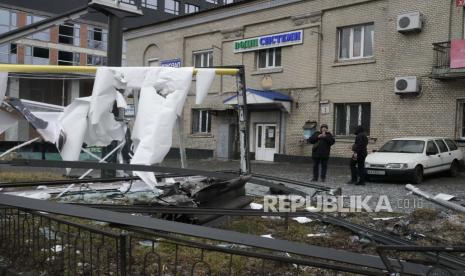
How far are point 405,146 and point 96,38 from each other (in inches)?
1660

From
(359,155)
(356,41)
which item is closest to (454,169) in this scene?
(359,155)

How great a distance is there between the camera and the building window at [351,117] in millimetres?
20219

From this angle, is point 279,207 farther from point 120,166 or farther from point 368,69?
point 368,69

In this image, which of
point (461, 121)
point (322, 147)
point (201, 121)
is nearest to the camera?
point (322, 147)

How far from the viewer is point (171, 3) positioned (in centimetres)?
5481

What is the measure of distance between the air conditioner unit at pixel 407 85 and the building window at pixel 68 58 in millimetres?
37087

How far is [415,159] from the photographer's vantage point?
47.7 ft

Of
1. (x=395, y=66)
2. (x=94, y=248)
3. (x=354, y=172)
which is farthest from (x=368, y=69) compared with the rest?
(x=94, y=248)

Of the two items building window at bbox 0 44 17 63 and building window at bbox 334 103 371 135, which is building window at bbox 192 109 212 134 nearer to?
building window at bbox 334 103 371 135

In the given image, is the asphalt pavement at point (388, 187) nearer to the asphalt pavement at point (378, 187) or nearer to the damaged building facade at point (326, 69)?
the asphalt pavement at point (378, 187)

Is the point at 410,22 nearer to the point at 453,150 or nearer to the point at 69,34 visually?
the point at 453,150

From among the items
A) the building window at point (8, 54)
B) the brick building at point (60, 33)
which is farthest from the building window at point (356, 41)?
the building window at point (8, 54)

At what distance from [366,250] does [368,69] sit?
599 inches

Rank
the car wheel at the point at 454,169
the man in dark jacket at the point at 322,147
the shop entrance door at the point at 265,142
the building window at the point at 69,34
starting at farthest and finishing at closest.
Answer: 1. the building window at the point at 69,34
2. the shop entrance door at the point at 265,142
3. the car wheel at the point at 454,169
4. the man in dark jacket at the point at 322,147
